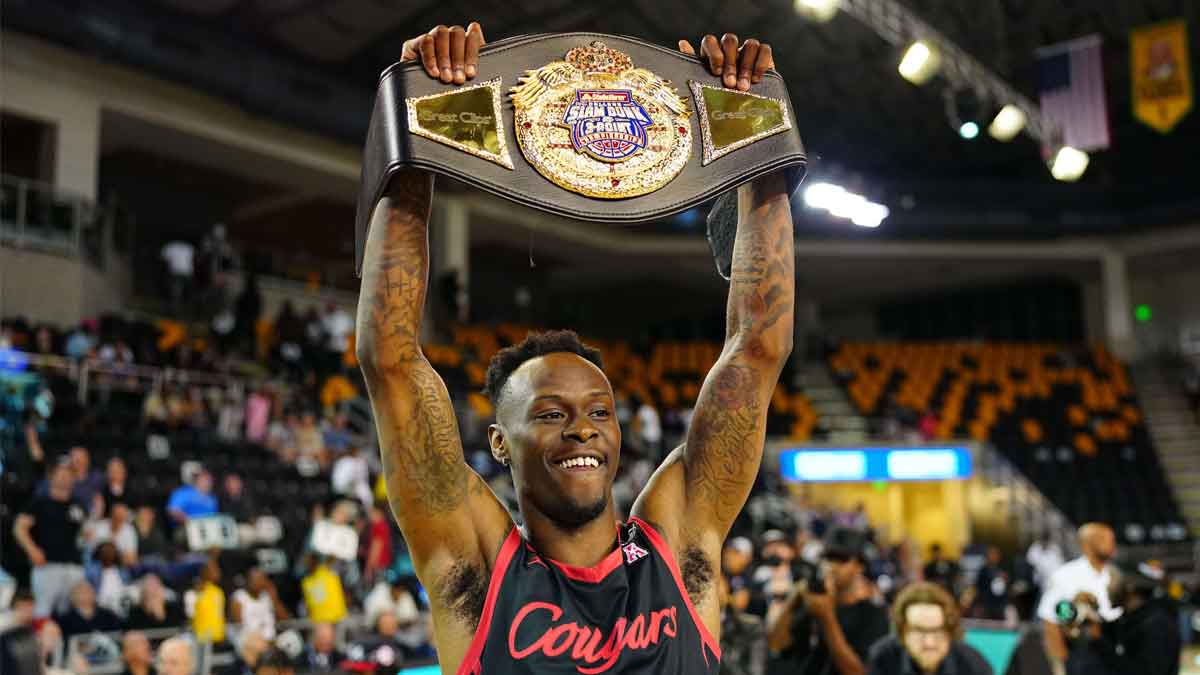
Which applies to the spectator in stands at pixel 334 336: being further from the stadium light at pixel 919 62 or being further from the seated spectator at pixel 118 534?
the stadium light at pixel 919 62

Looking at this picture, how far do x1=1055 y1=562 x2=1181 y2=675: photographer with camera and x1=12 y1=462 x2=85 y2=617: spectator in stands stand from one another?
5503 mm

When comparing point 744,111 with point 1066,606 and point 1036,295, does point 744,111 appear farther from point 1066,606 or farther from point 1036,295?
point 1036,295

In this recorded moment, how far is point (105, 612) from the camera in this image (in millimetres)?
6676

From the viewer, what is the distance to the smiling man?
1.88m

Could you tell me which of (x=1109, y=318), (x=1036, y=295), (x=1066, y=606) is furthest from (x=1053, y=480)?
(x=1066, y=606)

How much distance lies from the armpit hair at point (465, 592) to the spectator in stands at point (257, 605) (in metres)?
5.42

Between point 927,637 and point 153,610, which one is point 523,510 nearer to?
point 927,637

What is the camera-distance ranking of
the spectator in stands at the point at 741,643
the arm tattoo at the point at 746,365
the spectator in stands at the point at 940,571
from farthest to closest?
the spectator in stands at the point at 940,571, the spectator in stands at the point at 741,643, the arm tattoo at the point at 746,365

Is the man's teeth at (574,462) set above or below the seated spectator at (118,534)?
above

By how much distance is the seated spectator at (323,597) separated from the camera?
7766mm

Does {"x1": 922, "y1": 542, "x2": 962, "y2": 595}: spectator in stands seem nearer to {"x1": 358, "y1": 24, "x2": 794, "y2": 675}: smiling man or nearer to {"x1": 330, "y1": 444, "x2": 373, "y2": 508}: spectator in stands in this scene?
{"x1": 330, "y1": 444, "x2": 373, "y2": 508}: spectator in stands

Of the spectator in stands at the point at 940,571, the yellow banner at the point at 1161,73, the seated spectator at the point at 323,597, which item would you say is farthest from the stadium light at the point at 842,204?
the yellow banner at the point at 1161,73

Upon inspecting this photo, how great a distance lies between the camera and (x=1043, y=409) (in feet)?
65.6

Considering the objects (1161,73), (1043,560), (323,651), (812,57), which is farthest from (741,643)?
(812,57)
